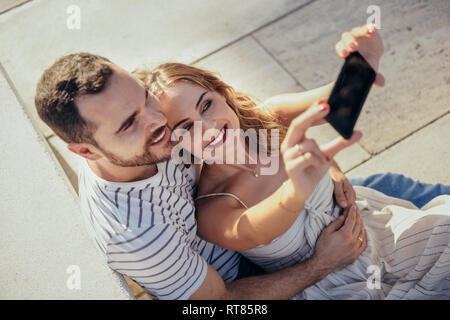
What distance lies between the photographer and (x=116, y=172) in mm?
1866

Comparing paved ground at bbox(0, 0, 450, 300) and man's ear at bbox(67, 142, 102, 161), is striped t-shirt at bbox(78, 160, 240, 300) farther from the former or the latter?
paved ground at bbox(0, 0, 450, 300)

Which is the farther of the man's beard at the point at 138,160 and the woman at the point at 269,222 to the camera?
the woman at the point at 269,222

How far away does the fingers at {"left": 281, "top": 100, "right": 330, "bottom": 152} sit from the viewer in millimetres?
1457

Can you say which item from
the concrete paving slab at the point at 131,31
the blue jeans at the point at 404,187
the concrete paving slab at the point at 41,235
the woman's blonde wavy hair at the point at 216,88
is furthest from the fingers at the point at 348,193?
the concrete paving slab at the point at 131,31

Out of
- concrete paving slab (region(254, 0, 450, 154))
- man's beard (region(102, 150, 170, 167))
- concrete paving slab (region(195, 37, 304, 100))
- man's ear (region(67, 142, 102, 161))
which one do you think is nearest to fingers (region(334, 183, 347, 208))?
man's beard (region(102, 150, 170, 167))

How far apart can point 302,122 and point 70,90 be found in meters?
0.85

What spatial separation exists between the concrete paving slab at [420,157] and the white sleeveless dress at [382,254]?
2.41 ft

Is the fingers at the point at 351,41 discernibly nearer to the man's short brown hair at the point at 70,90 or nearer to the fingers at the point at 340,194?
the fingers at the point at 340,194

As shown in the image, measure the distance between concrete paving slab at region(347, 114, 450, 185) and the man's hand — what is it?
924 millimetres

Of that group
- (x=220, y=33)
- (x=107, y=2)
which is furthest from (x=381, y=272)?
(x=107, y=2)

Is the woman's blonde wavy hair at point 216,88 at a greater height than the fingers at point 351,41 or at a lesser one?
lesser

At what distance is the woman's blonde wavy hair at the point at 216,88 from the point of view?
2008mm

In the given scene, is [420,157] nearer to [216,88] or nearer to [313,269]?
[313,269]

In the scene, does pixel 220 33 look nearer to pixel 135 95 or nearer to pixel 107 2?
pixel 107 2
